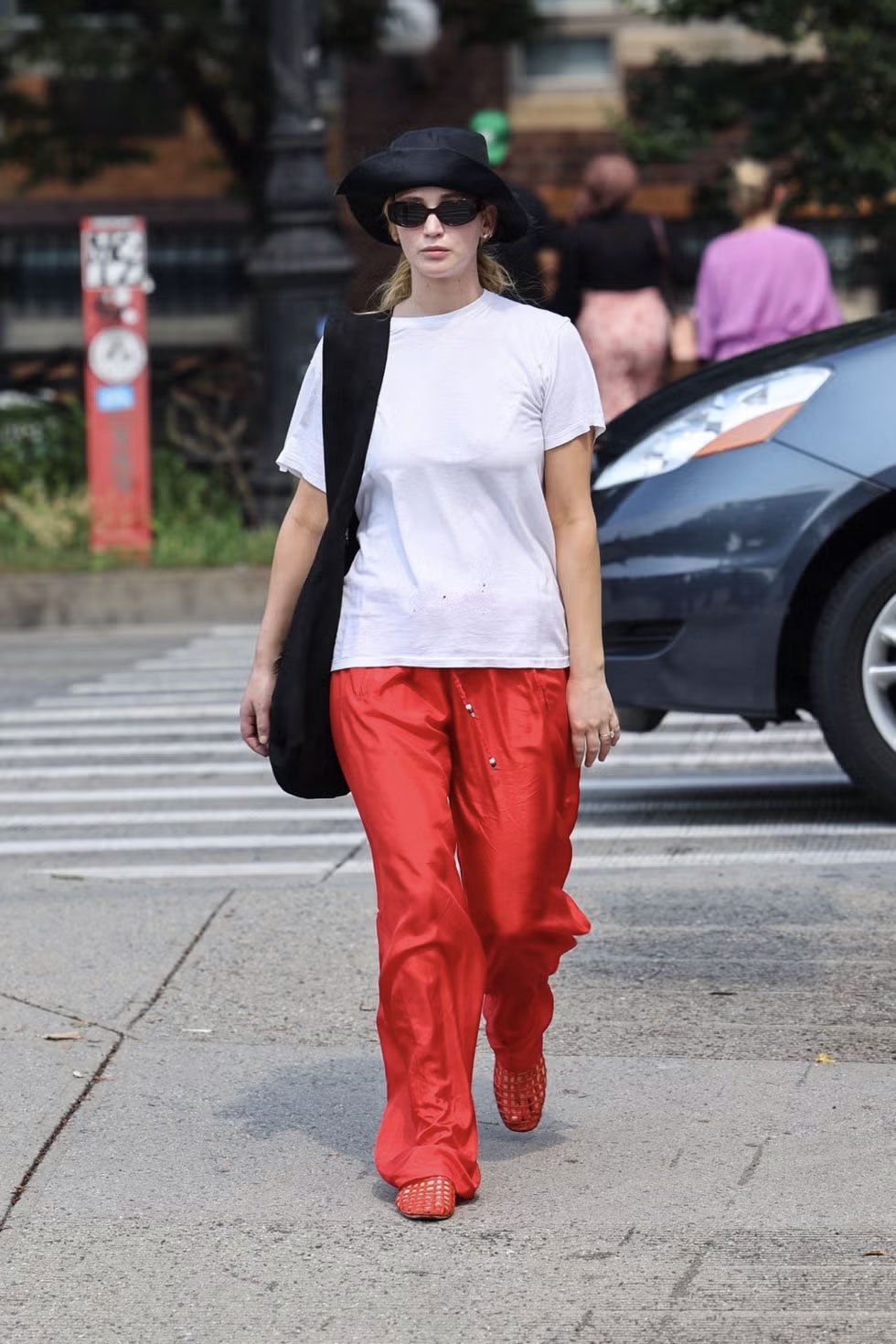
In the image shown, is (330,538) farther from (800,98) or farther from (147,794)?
(800,98)

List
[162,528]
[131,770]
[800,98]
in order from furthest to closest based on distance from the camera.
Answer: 1. [800,98]
2. [162,528]
3. [131,770]

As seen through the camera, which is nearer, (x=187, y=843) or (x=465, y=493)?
(x=465, y=493)

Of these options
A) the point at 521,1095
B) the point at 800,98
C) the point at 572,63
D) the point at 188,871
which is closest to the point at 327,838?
the point at 188,871

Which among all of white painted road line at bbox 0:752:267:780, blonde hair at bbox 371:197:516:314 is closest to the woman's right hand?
blonde hair at bbox 371:197:516:314

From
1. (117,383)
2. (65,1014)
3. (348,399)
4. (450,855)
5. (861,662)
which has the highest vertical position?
(348,399)

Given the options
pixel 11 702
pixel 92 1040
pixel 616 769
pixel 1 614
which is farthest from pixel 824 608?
pixel 1 614

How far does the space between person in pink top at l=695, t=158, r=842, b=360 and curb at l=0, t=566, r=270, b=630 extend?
12.7 feet

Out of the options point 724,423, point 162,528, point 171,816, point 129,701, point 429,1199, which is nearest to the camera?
point 429,1199

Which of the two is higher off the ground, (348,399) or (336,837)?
(348,399)

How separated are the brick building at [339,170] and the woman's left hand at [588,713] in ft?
75.0

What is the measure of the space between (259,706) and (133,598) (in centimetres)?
938

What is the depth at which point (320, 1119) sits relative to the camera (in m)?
4.55

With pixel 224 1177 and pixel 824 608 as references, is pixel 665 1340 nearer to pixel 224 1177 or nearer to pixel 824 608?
pixel 224 1177

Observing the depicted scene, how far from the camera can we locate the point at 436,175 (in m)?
4.06
